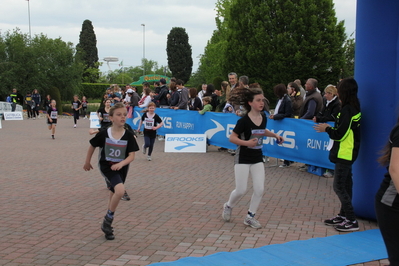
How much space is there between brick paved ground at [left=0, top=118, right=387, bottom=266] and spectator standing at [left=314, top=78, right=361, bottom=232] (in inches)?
12.8

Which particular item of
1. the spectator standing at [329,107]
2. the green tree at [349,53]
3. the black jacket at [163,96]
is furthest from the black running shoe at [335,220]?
the green tree at [349,53]

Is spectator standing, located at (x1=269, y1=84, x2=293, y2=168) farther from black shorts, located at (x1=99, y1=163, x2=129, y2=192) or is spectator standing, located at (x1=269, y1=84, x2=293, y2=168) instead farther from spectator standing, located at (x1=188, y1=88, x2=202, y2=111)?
black shorts, located at (x1=99, y1=163, x2=129, y2=192)

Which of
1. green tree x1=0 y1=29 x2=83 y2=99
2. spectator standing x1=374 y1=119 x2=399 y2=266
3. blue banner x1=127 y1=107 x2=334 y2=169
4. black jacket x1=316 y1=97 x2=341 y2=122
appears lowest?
blue banner x1=127 y1=107 x2=334 y2=169

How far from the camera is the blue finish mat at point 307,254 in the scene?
187 inches

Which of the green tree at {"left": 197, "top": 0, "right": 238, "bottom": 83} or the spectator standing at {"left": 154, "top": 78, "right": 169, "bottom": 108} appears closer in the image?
the spectator standing at {"left": 154, "top": 78, "right": 169, "bottom": 108}

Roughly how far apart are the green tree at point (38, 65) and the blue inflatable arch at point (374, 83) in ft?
124

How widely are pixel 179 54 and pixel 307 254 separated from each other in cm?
8220

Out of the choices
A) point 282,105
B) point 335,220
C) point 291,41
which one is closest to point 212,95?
point 282,105

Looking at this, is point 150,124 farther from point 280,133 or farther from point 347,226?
point 347,226

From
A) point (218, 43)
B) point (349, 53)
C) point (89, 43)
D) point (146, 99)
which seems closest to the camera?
point (146, 99)

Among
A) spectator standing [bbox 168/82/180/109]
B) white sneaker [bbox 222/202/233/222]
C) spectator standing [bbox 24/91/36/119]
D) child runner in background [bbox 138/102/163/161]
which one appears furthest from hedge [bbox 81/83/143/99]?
white sneaker [bbox 222/202/233/222]

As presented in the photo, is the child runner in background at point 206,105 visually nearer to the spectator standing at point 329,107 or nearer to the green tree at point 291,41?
the spectator standing at point 329,107

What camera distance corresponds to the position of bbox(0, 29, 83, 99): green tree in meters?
40.2

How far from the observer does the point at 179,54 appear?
85500mm
